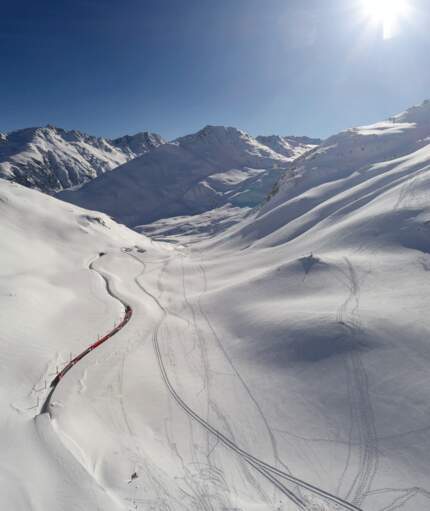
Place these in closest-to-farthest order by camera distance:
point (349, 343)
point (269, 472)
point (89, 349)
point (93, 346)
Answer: point (269, 472), point (349, 343), point (89, 349), point (93, 346)

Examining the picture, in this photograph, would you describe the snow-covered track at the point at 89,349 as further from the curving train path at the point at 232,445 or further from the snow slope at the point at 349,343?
the snow slope at the point at 349,343

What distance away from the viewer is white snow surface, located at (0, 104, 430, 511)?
13.1 m

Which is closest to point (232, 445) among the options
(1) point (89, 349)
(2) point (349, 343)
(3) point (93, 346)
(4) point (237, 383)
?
(4) point (237, 383)

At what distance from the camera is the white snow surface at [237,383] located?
13062mm

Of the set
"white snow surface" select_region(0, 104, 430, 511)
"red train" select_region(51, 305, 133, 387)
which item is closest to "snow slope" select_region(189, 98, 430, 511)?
"white snow surface" select_region(0, 104, 430, 511)

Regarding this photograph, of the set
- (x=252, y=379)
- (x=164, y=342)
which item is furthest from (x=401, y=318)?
(x=164, y=342)

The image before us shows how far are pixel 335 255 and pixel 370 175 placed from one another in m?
39.4

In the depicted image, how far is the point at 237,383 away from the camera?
2055 cm

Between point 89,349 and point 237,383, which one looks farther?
point 89,349

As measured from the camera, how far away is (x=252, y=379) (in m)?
20.6

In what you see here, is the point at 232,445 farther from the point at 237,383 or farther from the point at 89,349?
the point at 89,349

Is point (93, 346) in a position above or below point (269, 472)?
above

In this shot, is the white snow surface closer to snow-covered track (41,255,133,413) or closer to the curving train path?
the curving train path

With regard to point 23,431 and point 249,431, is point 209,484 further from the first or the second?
point 23,431
